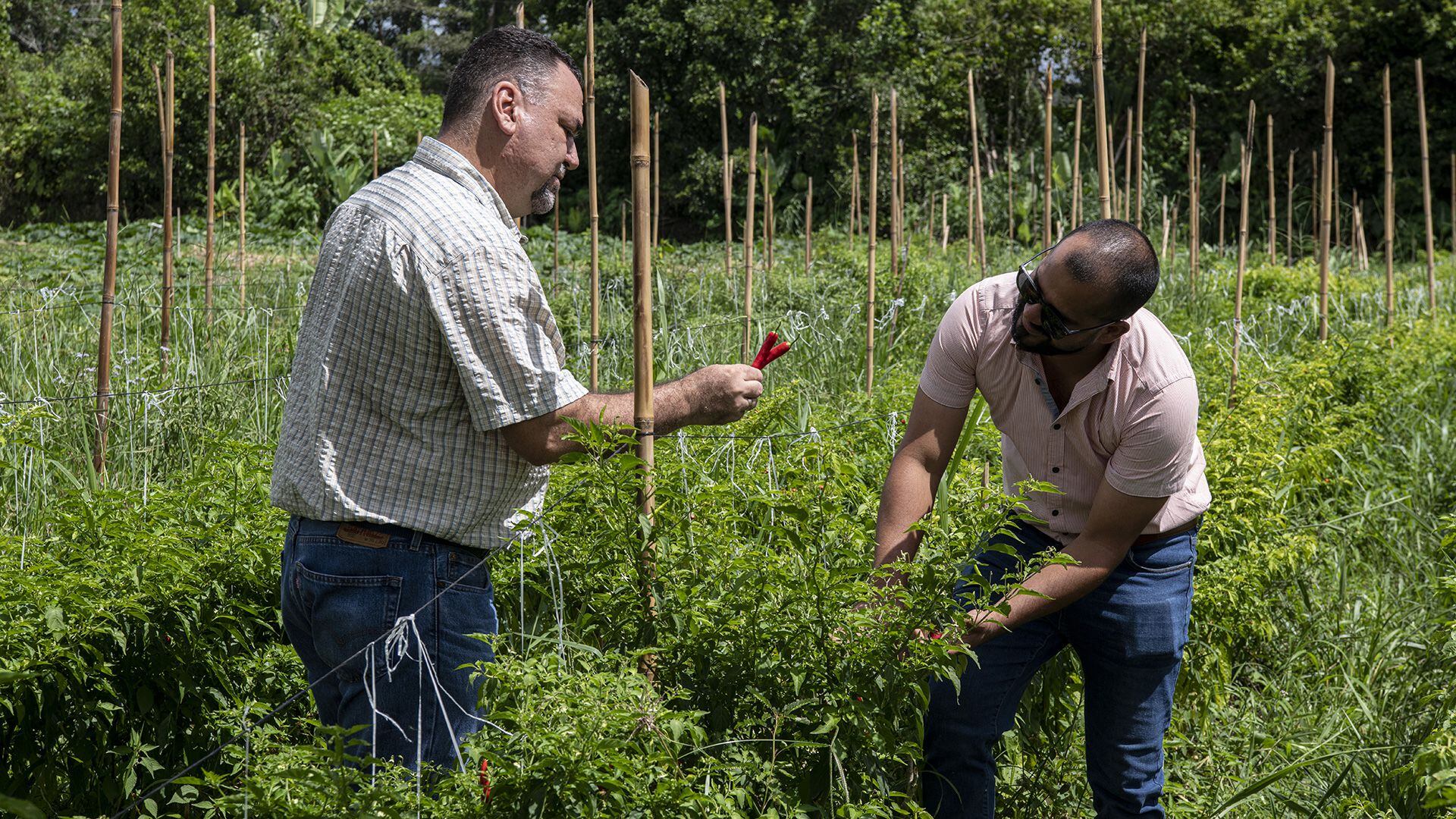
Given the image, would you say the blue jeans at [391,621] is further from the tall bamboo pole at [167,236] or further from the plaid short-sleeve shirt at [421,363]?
the tall bamboo pole at [167,236]

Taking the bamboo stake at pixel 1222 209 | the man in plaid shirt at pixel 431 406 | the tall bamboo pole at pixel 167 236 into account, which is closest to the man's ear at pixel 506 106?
the man in plaid shirt at pixel 431 406

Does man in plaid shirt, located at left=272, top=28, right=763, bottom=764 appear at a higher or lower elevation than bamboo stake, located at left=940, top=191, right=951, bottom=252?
lower

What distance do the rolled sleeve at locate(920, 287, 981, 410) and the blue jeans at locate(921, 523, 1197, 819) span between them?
387mm

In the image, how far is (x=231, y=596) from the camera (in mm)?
2672

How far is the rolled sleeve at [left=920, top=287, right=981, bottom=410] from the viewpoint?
8.25 feet

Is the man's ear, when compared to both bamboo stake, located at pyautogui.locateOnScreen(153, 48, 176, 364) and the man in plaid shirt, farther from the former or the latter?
bamboo stake, located at pyautogui.locateOnScreen(153, 48, 176, 364)

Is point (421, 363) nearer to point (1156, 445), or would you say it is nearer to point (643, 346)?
point (643, 346)

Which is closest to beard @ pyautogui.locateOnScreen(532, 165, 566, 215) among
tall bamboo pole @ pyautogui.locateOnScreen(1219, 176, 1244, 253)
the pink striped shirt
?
the pink striped shirt

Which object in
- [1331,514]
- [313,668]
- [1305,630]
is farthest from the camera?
[1331,514]

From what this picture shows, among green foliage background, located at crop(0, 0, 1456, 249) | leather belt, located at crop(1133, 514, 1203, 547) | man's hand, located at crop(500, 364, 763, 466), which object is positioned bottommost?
leather belt, located at crop(1133, 514, 1203, 547)

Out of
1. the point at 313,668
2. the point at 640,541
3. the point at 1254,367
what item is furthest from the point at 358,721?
the point at 1254,367

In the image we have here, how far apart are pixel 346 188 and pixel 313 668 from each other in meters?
14.4

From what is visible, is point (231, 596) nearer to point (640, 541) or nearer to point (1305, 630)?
point (640, 541)

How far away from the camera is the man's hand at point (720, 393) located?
6.92ft
